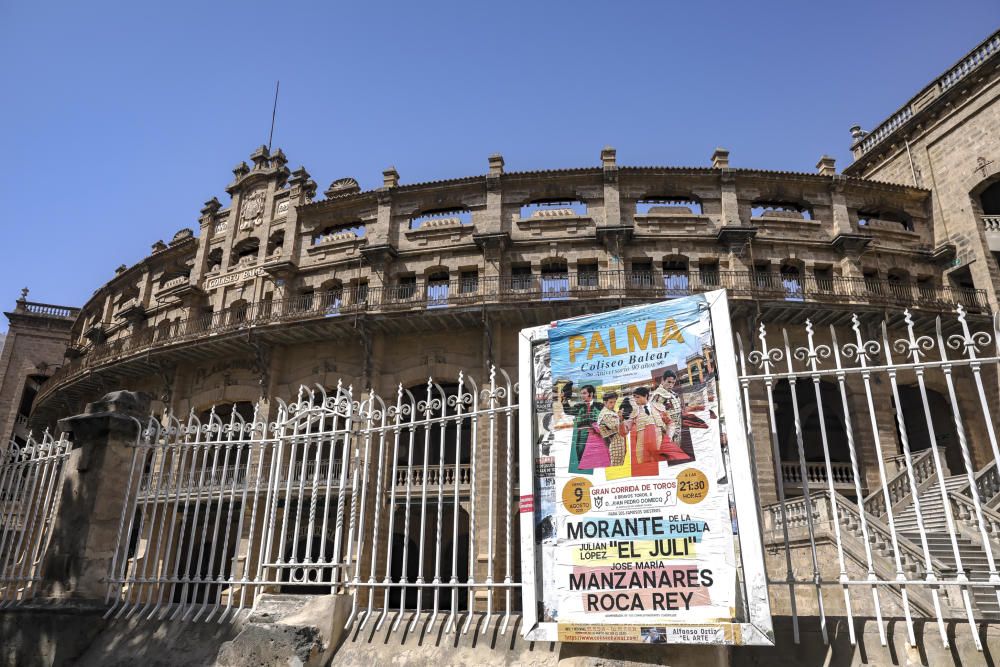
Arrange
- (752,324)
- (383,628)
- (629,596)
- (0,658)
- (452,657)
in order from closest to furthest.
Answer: (629,596), (452,657), (383,628), (0,658), (752,324)

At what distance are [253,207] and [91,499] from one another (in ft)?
68.6

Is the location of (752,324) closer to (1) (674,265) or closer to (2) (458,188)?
(1) (674,265)

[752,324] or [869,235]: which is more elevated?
[869,235]

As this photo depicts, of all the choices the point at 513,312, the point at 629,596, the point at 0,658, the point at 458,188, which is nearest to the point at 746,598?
the point at 629,596

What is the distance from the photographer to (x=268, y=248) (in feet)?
76.6

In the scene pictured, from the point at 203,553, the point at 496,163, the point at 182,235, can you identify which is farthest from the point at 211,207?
the point at 203,553

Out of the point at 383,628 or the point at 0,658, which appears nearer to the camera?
the point at 383,628

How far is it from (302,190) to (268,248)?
2.47m

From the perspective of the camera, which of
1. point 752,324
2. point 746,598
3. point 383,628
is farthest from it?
point 752,324

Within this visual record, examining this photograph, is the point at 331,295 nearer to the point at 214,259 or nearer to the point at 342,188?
the point at 342,188

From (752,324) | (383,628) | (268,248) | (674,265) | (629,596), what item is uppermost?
(268,248)

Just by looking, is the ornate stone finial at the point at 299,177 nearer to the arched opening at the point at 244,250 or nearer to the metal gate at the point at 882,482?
the arched opening at the point at 244,250

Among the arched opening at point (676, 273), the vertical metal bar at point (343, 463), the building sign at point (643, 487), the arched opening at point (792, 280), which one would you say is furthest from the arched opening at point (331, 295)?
the building sign at point (643, 487)

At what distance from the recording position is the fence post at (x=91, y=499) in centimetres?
576
